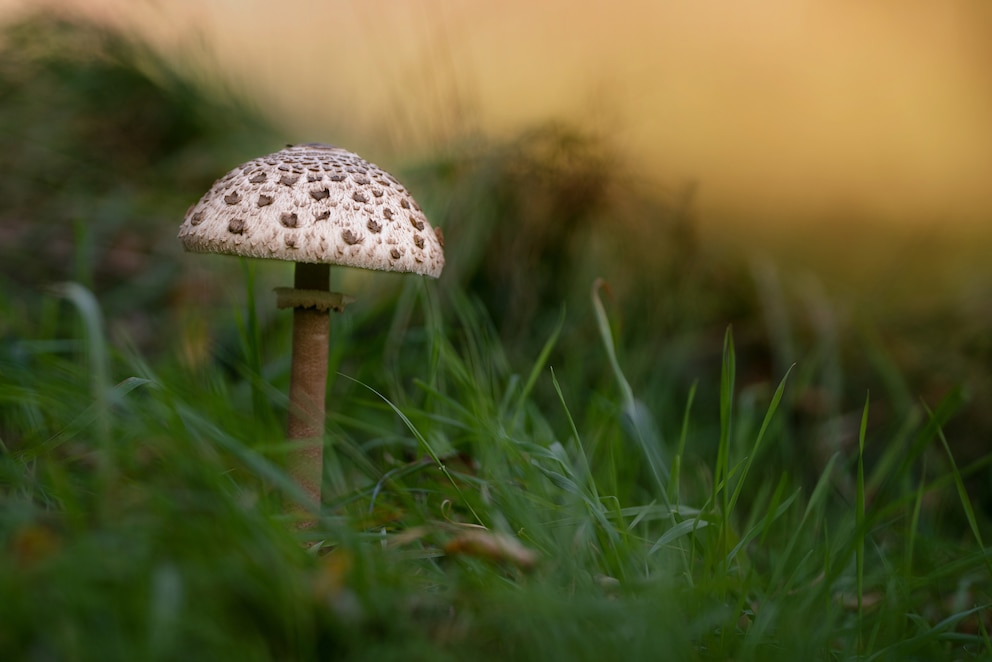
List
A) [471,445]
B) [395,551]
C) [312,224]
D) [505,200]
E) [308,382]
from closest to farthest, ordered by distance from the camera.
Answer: [395,551] < [312,224] < [308,382] < [471,445] < [505,200]

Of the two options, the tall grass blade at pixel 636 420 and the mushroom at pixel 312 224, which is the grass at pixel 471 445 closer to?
the tall grass blade at pixel 636 420

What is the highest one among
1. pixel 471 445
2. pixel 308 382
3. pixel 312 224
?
pixel 312 224

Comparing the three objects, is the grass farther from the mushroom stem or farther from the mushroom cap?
the mushroom cap

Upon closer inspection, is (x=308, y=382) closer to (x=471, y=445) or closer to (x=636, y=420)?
(x=471, y=445)

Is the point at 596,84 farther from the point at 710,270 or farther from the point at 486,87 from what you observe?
the point at 710,270

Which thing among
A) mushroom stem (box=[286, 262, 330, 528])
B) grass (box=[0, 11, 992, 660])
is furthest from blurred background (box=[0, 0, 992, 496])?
mushroom stem (box=[286, 262, 330, 528])

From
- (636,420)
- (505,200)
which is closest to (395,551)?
(636,420)

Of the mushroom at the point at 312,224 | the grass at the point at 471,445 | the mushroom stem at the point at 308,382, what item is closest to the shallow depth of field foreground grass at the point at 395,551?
the grass at the point at 471,445

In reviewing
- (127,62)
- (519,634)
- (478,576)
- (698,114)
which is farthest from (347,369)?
(698,114)
